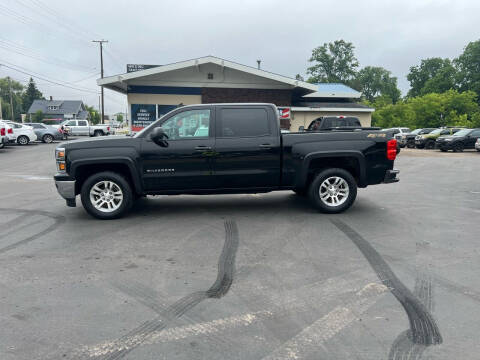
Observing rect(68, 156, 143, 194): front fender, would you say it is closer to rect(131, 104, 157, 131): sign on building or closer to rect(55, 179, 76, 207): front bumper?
rect(55, 179, 76, 207): front bumper

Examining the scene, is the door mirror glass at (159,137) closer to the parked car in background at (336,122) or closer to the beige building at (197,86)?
the parked car in background at (336,122)

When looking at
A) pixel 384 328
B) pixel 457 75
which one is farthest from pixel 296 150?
pixel 457 75

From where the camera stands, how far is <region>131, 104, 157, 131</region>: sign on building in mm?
21719

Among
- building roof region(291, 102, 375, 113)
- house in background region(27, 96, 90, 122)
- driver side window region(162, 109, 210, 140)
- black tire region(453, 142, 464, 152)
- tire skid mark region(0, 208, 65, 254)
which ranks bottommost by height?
tire skid mark region(0, 208, 65, 254)

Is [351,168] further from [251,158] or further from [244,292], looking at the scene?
[244,292]

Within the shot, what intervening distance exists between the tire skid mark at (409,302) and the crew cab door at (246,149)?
1.99 metres

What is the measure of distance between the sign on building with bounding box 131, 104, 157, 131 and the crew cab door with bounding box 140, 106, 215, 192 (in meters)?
16.0

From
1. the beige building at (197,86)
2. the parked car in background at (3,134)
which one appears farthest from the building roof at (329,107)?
the parked car in background at (3,134)

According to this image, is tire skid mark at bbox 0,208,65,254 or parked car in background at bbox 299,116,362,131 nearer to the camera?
tire skid mark at bbox 0,208,65,254

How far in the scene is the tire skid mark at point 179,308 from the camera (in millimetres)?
2811

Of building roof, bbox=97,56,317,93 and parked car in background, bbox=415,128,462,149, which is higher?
building roof, bbox=97,56,317,93

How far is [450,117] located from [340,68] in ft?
134

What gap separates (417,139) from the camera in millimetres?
28875

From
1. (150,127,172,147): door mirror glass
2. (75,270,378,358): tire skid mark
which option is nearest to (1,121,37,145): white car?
(150,127,172,147): door mirror glass
